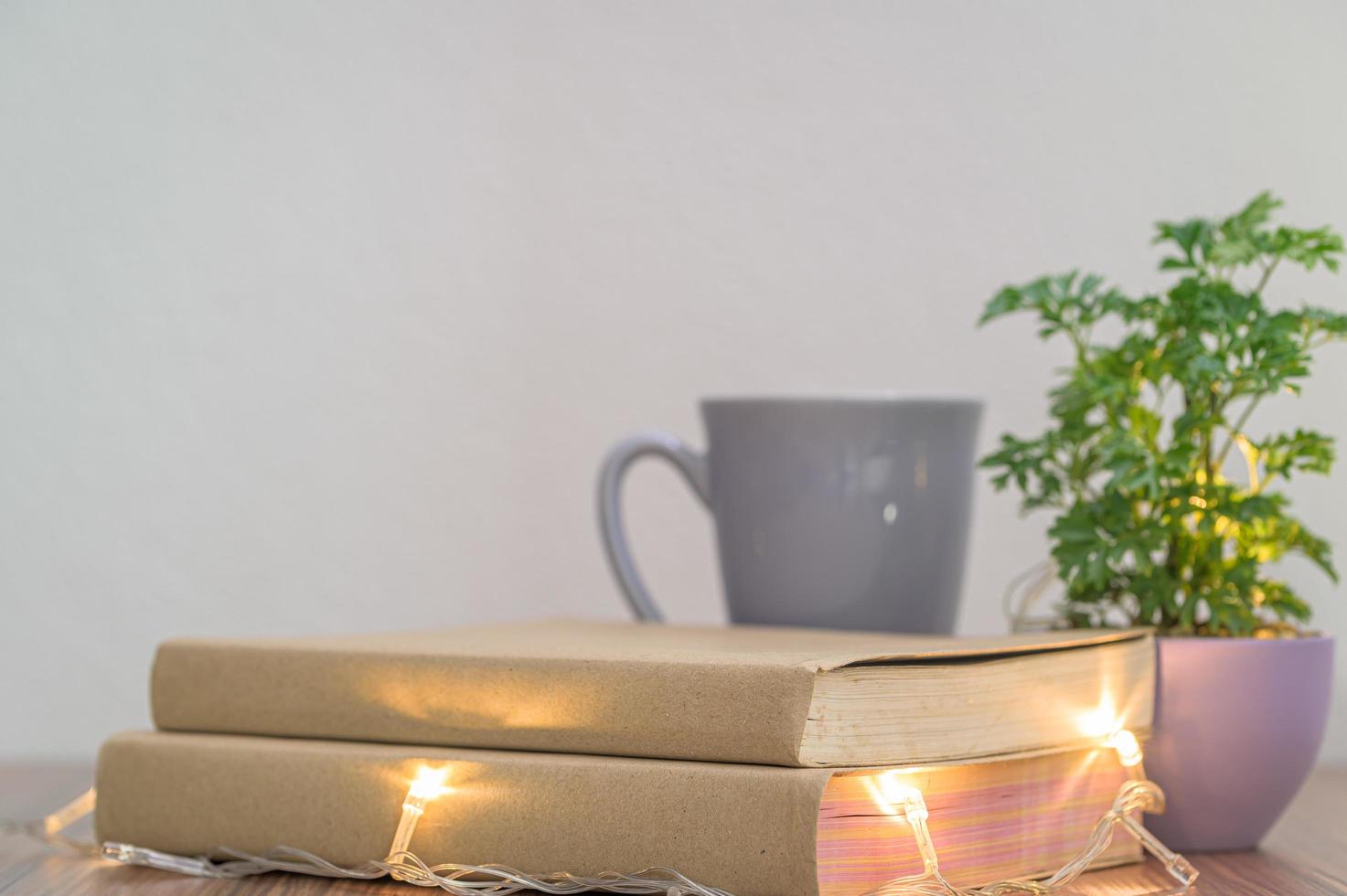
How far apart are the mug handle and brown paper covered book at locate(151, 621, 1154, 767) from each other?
20 centimetres

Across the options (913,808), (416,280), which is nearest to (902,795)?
(913,808)

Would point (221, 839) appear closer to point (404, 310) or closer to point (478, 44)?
point (404, 310)

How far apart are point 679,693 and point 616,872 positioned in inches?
2.6

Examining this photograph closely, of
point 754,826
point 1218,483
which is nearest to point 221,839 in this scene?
point 754,826

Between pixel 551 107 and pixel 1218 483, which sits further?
pixel 551 107

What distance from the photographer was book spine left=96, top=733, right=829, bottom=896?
18.2 inches

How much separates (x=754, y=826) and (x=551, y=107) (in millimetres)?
772

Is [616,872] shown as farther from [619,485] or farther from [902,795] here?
[619,485]

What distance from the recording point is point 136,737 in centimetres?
60

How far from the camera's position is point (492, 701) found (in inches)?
21.0

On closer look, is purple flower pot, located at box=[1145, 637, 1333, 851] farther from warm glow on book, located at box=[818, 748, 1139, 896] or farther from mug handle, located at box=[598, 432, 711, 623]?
mug handle, located at box=[598, 432, 711, 623]

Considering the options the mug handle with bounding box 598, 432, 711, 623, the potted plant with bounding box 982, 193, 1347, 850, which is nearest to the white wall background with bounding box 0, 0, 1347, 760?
the mug handle with bounding box 598, 432, 711, 623

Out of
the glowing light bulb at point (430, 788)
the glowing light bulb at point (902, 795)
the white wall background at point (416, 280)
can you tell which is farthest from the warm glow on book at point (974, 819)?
the white wall background at point (416, 280)

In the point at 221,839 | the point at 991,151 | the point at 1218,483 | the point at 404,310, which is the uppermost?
the point at 991,151
